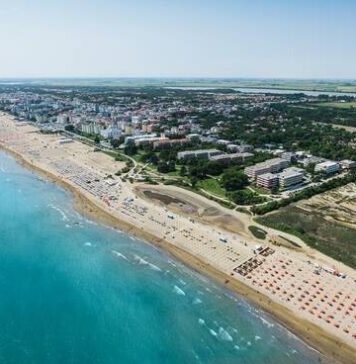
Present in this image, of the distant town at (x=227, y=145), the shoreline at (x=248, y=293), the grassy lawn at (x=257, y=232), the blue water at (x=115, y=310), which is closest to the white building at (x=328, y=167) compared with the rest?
the distant town at (x=227, y=145)

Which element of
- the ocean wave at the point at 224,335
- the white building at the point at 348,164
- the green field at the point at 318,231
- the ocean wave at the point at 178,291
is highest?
the white building at the point at 348,164

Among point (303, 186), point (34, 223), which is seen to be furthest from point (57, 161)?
point (303, 186)

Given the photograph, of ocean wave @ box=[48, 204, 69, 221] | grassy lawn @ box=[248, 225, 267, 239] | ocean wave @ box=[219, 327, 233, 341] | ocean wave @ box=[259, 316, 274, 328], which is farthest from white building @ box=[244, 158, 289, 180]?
ocean wave @ box=[219, 327, 233, 341]

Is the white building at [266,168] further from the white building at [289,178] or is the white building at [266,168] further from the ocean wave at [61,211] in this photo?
the ocean wave at [61,211]

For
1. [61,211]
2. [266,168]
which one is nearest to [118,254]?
[61,211]

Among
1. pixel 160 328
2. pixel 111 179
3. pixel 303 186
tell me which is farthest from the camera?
pixel 111 179

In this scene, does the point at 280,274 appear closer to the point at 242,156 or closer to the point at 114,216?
the point at 114,216

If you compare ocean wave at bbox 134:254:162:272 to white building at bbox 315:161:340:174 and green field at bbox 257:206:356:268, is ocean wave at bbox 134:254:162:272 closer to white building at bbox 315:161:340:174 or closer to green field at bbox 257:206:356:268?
green field at bbox 257:206:356:268
